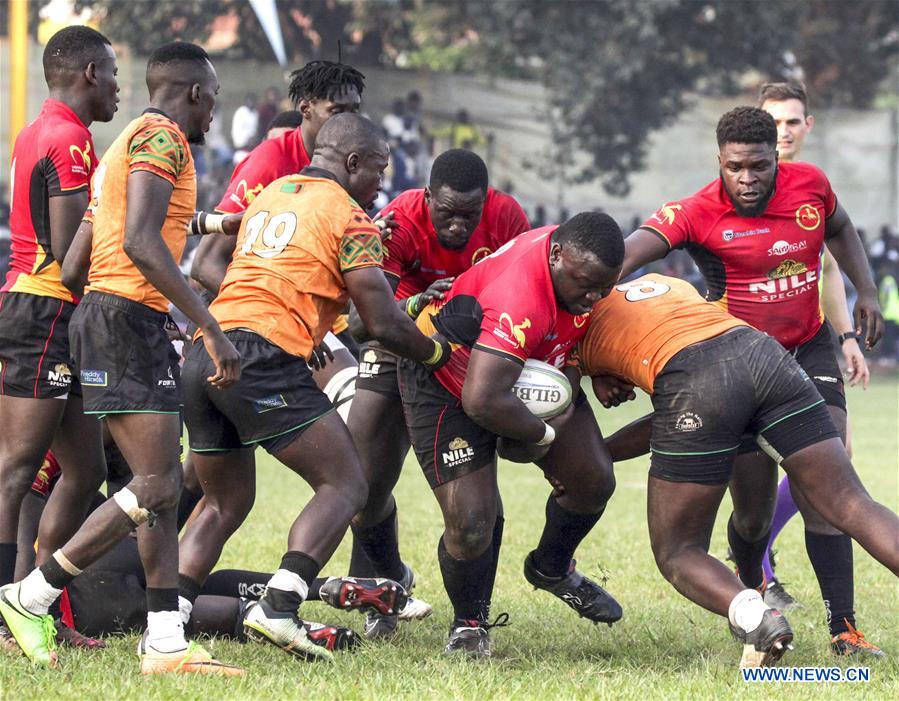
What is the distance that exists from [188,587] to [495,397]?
1579 millimetres

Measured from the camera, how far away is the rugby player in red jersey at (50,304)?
5566mm

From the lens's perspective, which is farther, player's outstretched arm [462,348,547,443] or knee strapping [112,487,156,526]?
player's outstretched arm [462,348,547,443]

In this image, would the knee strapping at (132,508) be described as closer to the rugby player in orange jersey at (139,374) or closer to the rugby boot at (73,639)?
the rugby player in orange jersey at (139,374)

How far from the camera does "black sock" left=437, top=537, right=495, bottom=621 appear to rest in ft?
19.4

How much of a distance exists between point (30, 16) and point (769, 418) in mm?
23717

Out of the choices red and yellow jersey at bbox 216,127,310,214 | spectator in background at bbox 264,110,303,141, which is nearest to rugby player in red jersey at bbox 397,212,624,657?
red and yellow jersey at bbox 216,127,310,214

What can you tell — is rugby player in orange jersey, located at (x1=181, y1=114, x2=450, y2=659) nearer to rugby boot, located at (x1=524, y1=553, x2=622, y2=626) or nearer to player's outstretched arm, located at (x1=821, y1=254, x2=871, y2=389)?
rugby boot, located at (x1=524, y1=553, x2=622, y2=626)

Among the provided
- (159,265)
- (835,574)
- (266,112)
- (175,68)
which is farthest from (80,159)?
(266,112)

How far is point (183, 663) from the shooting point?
5090 millimetres

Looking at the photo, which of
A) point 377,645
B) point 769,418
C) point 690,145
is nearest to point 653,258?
point 769,418

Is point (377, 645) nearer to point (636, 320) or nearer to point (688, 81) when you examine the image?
point (636, 320)

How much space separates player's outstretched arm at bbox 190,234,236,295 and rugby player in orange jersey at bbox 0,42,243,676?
115 centimetres

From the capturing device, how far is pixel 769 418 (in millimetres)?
5426

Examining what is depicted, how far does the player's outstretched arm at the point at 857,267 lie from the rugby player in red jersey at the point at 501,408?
1.63 m
